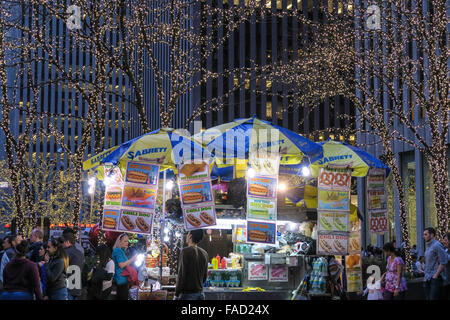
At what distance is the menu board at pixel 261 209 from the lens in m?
11.5

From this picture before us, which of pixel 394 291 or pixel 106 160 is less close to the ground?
pixel 106 160

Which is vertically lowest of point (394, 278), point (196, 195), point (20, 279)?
point (394, 278)

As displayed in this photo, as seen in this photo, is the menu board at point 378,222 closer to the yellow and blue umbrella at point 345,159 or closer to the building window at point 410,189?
the yellow and blue umbrella at point 345,159

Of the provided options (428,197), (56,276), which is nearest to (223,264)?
(56,276)

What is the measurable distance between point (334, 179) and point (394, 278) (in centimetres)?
241

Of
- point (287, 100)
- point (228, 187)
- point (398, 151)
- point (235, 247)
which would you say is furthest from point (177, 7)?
point (287, 100)

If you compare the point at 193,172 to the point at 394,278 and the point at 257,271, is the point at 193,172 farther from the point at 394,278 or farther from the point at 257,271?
the point at 394,278

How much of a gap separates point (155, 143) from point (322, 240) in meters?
4.04

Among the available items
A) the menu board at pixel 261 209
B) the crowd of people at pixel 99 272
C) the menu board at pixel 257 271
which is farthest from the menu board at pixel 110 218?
the menu board at pixel 257 271

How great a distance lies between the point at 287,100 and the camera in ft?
216

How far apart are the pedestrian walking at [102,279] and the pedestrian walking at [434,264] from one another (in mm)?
6299

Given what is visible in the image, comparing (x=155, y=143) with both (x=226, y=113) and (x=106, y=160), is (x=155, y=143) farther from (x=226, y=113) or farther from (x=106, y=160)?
(x=226, y=113)

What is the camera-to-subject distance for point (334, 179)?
12.0 meters

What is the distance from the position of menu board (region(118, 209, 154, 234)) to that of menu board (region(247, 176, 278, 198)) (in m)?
2.15
